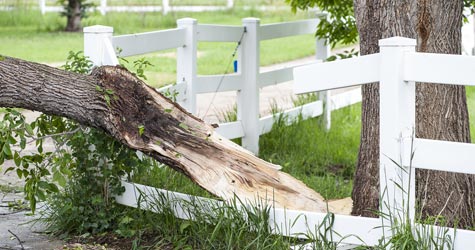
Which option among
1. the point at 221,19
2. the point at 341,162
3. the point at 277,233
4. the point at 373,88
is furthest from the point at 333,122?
the point at 221,19

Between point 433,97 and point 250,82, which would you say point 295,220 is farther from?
point 250,82

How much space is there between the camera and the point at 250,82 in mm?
9742

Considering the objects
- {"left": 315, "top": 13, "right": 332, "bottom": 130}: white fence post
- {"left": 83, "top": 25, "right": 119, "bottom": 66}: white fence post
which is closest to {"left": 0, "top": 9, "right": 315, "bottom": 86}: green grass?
{"left": 315, "top": 13, "right": 332, "bottom": 130}: white fence post

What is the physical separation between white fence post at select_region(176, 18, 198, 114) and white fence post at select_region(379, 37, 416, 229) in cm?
352

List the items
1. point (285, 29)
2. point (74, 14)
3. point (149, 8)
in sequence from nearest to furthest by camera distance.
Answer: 1. point (285, 29)
2. point (74, 14)
3. point (149, 8)

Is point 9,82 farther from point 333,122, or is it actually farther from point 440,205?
point 333,122

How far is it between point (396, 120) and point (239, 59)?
466 centimetres

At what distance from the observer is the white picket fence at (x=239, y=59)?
718 centimetres

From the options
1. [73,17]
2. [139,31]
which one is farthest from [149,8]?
[139,31]

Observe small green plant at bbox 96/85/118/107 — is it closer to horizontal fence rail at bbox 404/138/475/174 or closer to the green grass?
horizontal fence rail at bbox 404/138/475/174

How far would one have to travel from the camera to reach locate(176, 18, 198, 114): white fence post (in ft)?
28.2

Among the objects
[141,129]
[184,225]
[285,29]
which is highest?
[285,29]

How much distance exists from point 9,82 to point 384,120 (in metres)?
2.21

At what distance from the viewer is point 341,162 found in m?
9.66
